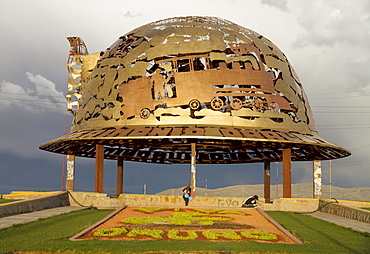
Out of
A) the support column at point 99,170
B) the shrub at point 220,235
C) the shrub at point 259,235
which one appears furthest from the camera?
the support column at point 99,170

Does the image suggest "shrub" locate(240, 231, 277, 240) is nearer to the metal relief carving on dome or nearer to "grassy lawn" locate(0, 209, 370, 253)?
"grassy lawn" locate(0, 209, 370, 253)

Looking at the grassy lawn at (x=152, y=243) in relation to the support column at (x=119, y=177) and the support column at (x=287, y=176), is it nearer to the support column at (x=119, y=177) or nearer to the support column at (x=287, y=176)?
the support column at (x=287, y=176)

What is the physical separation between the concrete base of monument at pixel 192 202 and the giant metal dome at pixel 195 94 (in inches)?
159

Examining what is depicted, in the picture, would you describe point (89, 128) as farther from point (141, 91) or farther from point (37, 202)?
point (37, 202)

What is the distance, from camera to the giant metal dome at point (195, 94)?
30.4m

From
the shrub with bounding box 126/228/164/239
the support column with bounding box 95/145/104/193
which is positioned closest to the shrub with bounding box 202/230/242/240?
the shrub with bounding box 126/228/164/239

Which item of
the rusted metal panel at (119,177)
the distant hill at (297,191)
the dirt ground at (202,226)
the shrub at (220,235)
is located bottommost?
the distant hill at (297,191)

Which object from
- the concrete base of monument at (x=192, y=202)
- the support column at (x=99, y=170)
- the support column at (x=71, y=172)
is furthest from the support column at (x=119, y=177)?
the concrete base of monument at (x=192, y=202)

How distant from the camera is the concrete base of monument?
96.2 ft

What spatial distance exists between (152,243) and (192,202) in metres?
15.0

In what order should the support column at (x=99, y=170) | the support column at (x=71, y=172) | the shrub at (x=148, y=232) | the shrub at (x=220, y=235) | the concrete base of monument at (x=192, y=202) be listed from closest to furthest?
the shrub at (x=220, y=235) → the shrub at (x=148, y=232) → the concrete base of monument at (x=192, y=202) → the support column at (x=99, y=170) → the support column at (x=71, y=172)

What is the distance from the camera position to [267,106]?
3161 centimetres

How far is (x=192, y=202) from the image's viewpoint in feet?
96.6

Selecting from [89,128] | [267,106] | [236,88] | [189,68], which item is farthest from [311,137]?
[89,128]
